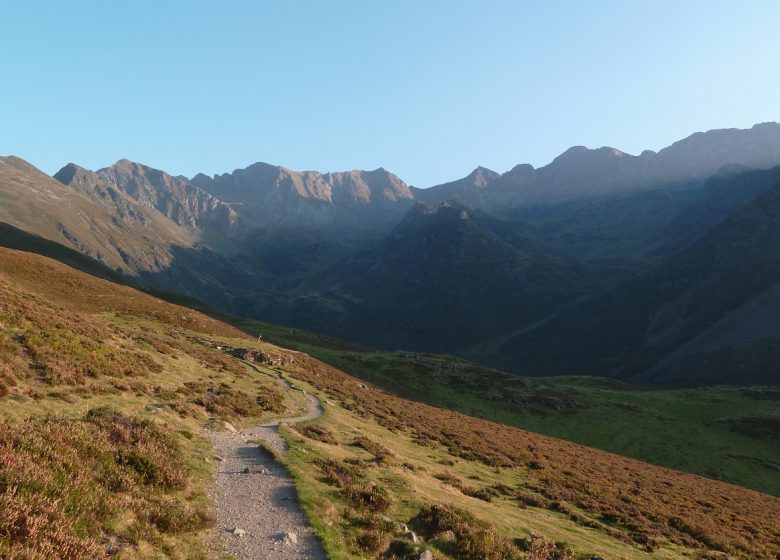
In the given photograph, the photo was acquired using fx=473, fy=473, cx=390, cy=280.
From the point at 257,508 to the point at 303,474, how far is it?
392cm

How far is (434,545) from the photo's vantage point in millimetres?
15172

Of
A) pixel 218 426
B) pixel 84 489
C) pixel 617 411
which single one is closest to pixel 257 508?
pixel 84 489

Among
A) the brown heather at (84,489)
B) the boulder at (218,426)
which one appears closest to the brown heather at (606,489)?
the brown heather at (84,489)

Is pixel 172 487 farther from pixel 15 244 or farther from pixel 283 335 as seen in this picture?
pixel 15 244

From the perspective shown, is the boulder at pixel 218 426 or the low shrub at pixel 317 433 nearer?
the boulder at pixel 218 426

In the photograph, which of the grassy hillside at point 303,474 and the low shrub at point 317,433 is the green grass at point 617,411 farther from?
the low shrub at point 317,433

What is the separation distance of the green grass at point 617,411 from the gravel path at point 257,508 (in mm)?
54134

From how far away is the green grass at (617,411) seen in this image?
6209 cm

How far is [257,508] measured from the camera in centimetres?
1544

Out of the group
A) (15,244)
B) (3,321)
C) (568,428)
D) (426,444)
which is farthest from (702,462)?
(15,244)

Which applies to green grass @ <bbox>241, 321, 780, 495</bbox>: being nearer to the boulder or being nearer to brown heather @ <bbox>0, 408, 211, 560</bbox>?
the boulder

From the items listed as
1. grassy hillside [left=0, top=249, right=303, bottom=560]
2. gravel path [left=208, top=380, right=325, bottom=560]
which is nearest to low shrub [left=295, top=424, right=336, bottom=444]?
grassy hillside [left=0, top=249, right=303, bottom=560]

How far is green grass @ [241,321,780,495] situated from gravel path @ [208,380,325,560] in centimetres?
5413

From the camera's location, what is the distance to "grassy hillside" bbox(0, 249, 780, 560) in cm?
1161
